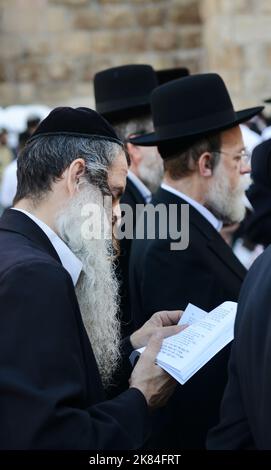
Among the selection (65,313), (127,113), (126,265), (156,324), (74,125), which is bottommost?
(126,265)

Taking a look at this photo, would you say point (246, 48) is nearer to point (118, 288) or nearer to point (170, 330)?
point (118, 288)

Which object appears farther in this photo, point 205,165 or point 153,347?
point 205,165

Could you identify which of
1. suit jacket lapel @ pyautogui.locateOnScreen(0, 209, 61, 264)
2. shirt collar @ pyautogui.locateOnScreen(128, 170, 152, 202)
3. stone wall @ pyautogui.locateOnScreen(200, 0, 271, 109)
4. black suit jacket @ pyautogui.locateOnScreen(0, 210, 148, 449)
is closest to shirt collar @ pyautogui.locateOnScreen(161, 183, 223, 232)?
shirt collar @ pyautogui.locateOnScreen(128, 170, 152, 202)

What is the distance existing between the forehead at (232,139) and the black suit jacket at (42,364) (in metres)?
1.73

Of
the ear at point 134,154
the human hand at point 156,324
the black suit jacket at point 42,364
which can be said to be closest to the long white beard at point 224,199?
the human hand at point 156,324

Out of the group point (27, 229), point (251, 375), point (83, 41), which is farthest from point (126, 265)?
point (83, 41)

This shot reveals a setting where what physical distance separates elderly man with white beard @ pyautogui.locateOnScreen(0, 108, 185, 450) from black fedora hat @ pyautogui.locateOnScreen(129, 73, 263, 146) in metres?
1.12

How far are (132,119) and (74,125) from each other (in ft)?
7.84

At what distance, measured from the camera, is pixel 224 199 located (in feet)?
11.4

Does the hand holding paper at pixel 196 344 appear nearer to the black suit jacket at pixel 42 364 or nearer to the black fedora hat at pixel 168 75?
the black suit jacket at pixel 42 364

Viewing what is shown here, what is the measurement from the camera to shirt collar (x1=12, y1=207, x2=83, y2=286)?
2211 millimetres

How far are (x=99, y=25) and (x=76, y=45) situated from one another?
0.46 m

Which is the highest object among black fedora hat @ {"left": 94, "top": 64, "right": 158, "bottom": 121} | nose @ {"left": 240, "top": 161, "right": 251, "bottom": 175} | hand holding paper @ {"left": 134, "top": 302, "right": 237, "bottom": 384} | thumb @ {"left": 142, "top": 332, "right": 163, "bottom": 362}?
black fedora hat @ {"left": 94, "top": 64, "right": 158, "bottom": 121}

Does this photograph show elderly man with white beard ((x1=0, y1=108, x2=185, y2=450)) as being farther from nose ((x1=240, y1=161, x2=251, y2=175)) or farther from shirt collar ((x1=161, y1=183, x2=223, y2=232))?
nose ((x1=240, y1=161, x2=251, y2=175))
